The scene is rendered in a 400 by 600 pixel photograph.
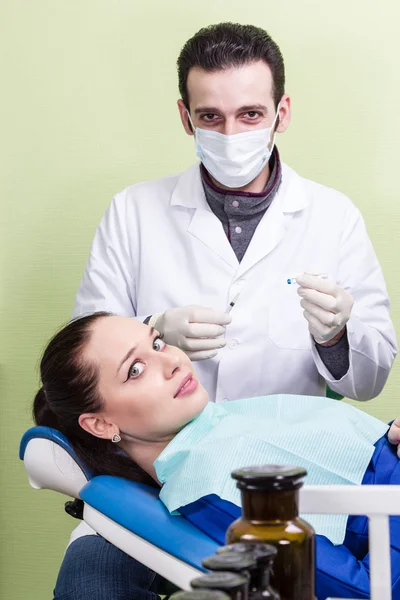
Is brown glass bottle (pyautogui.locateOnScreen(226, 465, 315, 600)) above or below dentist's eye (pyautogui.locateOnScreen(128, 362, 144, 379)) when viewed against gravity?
above

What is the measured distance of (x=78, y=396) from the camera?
61.8 inches

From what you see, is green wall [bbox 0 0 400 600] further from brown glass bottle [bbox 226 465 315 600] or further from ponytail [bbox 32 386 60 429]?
brown glass bottle [bbox 226 465 315 600]

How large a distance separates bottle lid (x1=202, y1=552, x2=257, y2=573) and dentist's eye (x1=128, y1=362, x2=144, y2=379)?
2.65ft

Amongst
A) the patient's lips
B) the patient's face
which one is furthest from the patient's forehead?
the patient's lips

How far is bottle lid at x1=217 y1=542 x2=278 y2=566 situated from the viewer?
29.4 inches

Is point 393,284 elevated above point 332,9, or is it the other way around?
point 332,9

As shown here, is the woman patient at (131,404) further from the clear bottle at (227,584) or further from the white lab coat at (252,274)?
the clear bottle at (227,584)

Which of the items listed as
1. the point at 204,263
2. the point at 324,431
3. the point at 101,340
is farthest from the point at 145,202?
the point at 324,431

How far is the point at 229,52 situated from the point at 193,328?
27.7 inches

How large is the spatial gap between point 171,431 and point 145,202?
899 millimetres

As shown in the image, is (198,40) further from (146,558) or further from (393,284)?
(146,558)

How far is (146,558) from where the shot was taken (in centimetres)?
131

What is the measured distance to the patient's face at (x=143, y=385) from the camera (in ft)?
5.01

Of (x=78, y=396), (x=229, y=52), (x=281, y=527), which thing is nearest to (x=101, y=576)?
(x=78, y=396)
